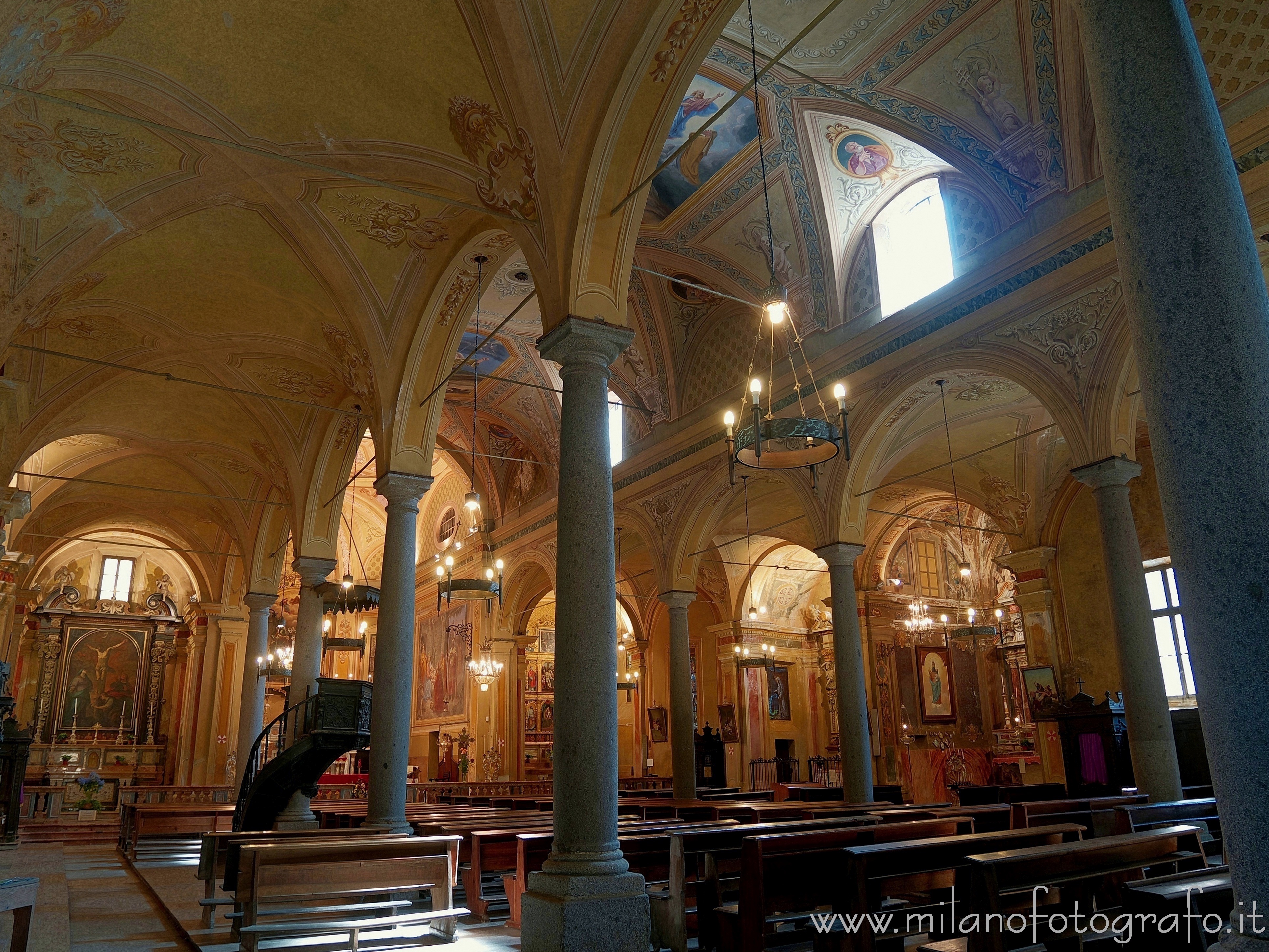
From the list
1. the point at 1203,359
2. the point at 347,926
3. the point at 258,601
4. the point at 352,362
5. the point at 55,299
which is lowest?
the point at 347,926

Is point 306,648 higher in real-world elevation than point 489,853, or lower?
higher

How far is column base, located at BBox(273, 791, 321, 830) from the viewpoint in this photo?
12062mm

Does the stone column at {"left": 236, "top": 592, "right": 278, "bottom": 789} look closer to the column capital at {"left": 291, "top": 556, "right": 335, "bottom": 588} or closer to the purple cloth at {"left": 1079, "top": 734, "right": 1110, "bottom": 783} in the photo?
the column capital at {"left": 291, "top": 556, "right": 335, "bottom": 588}

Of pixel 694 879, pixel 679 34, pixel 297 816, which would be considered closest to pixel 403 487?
pixel 297 816

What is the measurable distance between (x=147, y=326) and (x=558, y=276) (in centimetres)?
774

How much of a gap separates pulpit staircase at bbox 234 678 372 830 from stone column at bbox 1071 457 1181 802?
8.03 m

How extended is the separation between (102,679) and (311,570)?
13.7m

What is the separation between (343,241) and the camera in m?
10.3

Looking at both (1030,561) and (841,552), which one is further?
(1030,561)

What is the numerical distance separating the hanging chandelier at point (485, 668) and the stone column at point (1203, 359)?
18.5 meters

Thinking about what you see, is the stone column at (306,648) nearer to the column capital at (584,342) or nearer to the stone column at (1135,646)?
the column capital at (584,342)

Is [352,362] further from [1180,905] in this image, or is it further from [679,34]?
[1180,905]

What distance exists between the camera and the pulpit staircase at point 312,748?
1023cm

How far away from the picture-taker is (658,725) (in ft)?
78.7
